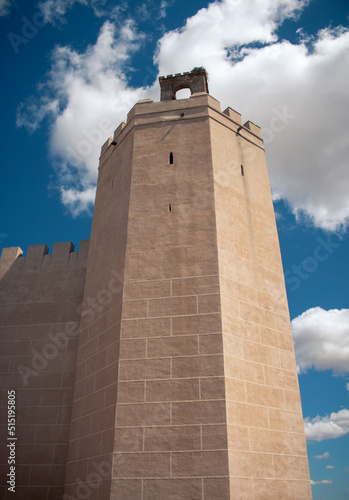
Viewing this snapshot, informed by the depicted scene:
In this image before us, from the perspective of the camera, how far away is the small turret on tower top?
12.9 meters

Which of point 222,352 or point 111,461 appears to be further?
point 222,352

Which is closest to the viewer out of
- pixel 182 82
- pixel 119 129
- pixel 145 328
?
pixel 145 328

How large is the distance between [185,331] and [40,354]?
437 cm

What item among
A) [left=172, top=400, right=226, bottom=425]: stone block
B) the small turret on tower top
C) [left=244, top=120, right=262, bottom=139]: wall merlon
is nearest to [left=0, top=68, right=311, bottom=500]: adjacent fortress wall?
[left=172, top=400, right=226, bottom=425]: stone block

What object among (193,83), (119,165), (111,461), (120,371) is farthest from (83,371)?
(193,83)

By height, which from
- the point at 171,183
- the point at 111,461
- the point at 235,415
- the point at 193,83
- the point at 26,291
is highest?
the point at 193,83

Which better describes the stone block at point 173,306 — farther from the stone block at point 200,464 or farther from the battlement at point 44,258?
the battlement at point 44,258

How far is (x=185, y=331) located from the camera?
26.4 ft

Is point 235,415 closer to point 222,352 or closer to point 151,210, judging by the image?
point 222,352

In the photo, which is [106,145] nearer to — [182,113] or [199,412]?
[182,113]

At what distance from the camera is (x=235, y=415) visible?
23.9ft

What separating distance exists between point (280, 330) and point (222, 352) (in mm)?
2070

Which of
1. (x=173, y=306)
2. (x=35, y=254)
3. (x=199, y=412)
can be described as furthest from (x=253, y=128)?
(x=199, y=412)

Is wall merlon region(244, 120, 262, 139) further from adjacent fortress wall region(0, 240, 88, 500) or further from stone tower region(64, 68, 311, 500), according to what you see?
adjacent fortress wall region(0, 240, 88, 500)
